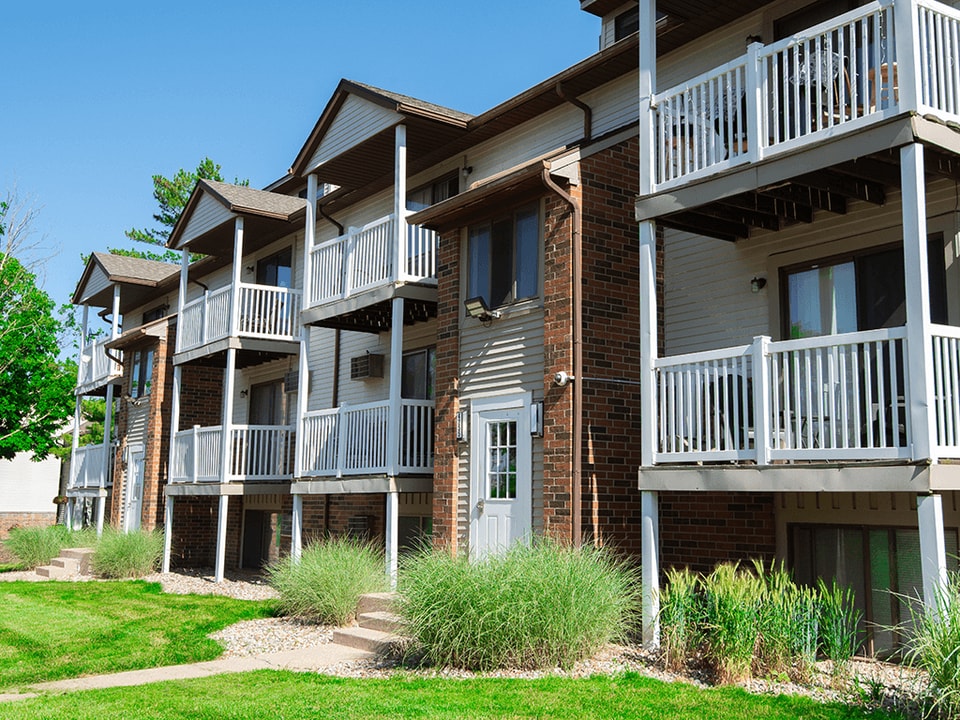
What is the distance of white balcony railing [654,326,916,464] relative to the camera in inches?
329

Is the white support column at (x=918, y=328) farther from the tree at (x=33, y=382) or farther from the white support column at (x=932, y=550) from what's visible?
the tree at (x=33, y=382)

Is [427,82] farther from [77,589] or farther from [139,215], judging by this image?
[77,589]

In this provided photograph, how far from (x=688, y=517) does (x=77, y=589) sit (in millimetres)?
12290

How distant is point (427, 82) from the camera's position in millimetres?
39844

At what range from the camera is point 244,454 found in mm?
20016

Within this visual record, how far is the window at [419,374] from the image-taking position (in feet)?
57.2

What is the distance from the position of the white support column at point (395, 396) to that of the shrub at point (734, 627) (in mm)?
7057

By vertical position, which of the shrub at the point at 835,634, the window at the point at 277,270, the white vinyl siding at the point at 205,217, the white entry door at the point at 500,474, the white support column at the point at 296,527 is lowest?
the shrub at the point at 835,634

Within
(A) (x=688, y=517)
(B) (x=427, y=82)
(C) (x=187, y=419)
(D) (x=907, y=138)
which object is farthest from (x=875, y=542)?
(B) (x=427, y=82)

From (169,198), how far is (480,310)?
3708 centimetres

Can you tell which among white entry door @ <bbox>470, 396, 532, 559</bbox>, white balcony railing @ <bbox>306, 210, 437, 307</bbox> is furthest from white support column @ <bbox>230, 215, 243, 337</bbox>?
white entry door @ <bbox>470, 396, 532, 559</bbox>

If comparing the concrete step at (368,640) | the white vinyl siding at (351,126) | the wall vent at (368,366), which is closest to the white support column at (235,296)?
the wall vent at (368,366)

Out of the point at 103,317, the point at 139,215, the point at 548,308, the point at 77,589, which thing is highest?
the point at 139,215

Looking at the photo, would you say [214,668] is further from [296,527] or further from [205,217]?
[205,217]
